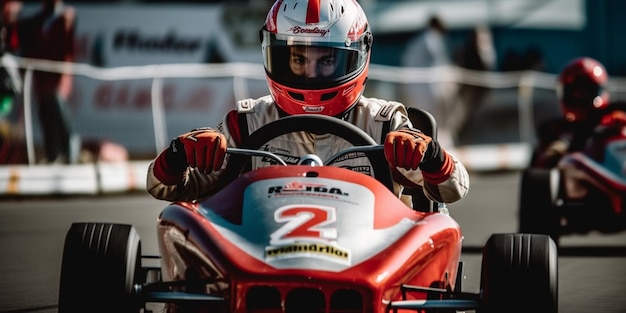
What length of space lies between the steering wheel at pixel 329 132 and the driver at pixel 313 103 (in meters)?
0.07

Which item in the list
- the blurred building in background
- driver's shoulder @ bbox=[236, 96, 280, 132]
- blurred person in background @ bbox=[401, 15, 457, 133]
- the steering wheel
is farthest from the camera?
blurred person in background @ bbox=[401, 15, 457, 133]

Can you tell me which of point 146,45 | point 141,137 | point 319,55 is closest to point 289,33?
point 319,55

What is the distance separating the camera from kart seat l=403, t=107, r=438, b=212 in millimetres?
5750

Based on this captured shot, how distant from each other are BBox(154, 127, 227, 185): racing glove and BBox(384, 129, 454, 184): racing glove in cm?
65

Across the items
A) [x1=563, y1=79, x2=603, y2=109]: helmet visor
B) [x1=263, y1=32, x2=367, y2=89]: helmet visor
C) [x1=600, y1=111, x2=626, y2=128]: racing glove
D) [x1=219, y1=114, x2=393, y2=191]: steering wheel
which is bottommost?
[x1=219, y1=114, x2=393, y2=191]: steering wheel

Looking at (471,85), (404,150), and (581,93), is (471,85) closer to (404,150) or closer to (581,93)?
(581,93)

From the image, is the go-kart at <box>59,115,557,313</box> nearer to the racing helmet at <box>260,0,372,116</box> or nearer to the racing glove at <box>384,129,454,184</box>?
the racing glove at <box>384,129,454,184</box>

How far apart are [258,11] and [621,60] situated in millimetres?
8497

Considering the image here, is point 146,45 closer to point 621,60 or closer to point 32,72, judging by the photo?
point 32,72

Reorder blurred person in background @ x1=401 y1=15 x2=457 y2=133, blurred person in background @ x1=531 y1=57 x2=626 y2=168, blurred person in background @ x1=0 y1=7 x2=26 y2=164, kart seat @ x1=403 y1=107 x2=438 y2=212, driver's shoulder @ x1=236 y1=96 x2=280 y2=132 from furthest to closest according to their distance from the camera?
blurred person in background @ x1=401 y1=15 x2=457 y2=133 → blurred person in background @ x1=0 y1=7 x2=26 y2=164 → blurred person in background @ x1=531 y1=57 x2=626 y2=168 → driver's shoulder @ x1=236 y1=96 x2=280 y2=132 → kart seat @ x1=403 y1=107 x2=438 y2=212

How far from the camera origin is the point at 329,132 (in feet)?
17.5

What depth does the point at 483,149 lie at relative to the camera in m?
18.7

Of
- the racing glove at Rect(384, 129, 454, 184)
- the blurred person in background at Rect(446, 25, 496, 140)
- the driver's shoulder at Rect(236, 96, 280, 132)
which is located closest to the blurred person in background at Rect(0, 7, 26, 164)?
the blurred person in background at Rect(446, 25, 496, 140)

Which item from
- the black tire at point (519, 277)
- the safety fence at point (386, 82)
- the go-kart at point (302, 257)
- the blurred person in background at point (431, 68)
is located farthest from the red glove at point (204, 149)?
the blurred person in background at point (431, 68)
